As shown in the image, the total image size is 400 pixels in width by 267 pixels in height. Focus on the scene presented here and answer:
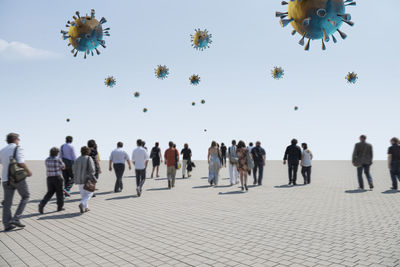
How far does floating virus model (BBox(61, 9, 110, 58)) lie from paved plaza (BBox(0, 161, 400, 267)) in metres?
4.31

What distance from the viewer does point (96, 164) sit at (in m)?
10.5

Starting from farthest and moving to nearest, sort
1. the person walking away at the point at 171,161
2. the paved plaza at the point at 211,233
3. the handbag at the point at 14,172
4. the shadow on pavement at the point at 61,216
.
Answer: the person walking away at the point at 171,161 → the shadow on pavement at the point at 61,216 → the handbag at the point at 14,172 → the paved plaza at the point at 211,233

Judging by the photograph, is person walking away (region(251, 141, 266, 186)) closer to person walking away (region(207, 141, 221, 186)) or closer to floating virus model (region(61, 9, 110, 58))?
person walking away (region(207, 141, 221, 186))

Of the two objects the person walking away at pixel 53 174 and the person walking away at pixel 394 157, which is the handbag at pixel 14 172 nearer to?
the person walking away at pixel 53 174

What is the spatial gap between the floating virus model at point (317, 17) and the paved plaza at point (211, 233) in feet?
11.5

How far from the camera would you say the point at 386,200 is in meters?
9.24

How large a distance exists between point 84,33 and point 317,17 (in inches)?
213

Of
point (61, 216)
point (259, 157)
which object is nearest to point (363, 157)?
point (259, 157)

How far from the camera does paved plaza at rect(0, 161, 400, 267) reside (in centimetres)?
440

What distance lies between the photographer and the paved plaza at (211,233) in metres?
4.40

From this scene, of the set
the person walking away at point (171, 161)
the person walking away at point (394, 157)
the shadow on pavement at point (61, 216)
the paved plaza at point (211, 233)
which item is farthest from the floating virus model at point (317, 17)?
the person walking away at point (394, 157)

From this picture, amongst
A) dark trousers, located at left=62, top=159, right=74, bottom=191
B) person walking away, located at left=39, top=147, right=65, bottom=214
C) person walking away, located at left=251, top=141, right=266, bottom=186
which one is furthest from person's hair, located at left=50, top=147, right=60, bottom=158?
person walking away, located at left=251, top=141, right=266, bottom=186

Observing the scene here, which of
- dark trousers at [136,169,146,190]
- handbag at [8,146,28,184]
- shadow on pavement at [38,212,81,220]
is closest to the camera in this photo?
handbag at [8,146,28,184]

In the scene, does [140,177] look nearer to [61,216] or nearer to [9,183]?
[61,216]
